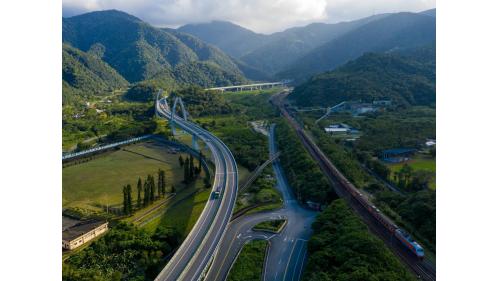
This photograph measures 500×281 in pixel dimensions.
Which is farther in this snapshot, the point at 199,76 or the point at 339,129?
the point at 199,76

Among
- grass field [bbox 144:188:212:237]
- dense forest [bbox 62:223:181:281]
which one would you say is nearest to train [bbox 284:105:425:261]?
grass field [bbox 144:188:212:237]

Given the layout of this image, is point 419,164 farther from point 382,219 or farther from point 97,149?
point 97,149

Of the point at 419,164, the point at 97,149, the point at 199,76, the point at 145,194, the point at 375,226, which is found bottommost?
the point at 375,226

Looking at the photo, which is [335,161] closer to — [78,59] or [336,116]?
[336,116]

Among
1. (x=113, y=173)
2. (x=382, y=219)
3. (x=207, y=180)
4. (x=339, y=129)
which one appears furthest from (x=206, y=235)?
(x=339, y=129)

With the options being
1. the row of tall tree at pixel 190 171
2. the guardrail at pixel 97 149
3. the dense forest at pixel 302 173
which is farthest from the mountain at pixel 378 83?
the row of tall tree at pixel 190 171
